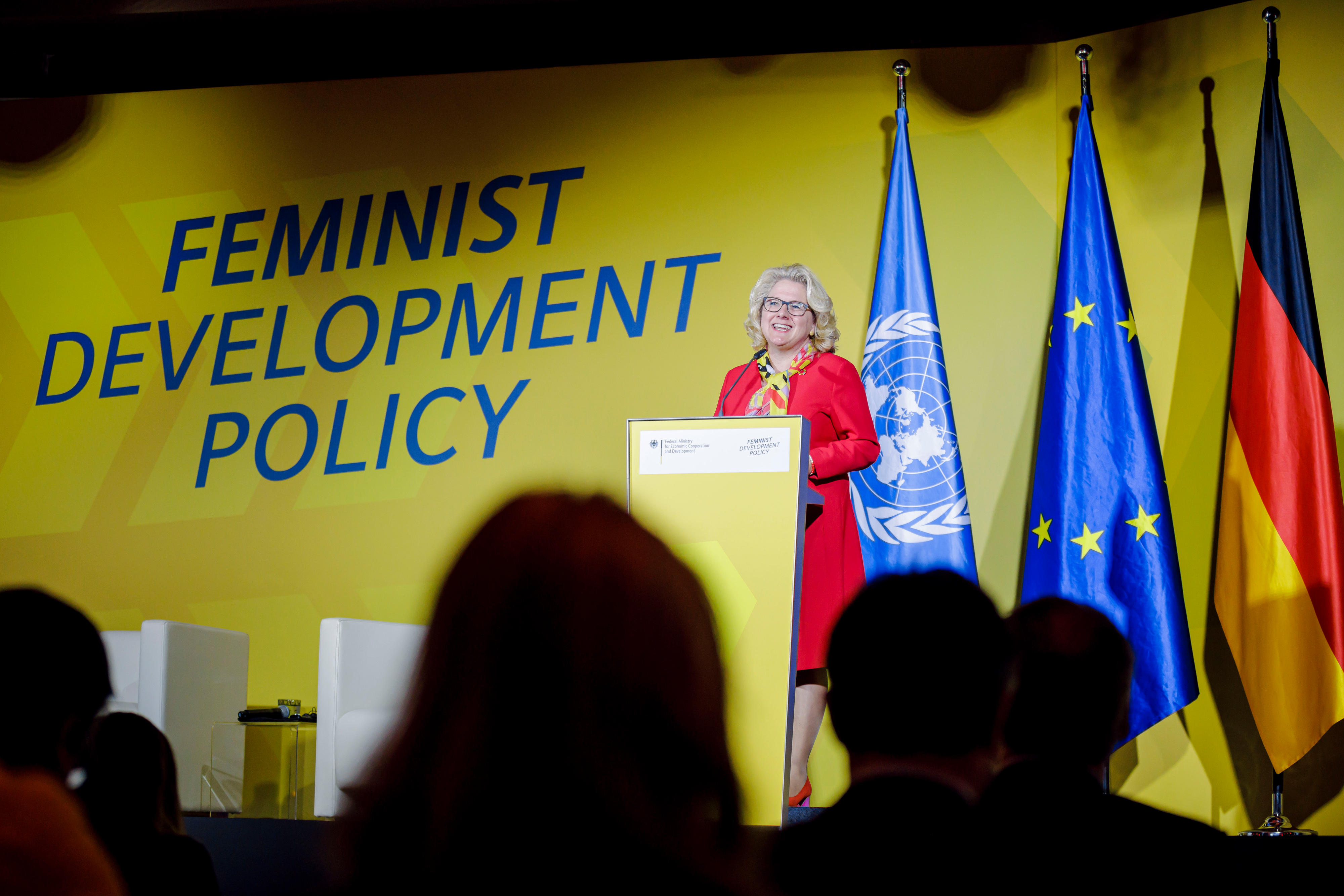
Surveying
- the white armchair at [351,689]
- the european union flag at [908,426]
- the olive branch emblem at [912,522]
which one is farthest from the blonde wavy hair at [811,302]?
the white armchair at [351,689]

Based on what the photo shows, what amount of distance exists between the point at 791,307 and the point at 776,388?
0.28m

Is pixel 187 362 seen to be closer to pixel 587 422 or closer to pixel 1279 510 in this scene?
pixel 587 422

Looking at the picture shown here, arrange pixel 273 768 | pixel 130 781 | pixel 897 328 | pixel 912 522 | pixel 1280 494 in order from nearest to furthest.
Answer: pixel 130 781 < pixel 1280 494 < pixel 912 522 < pixel 897 328 < pixel 273 768

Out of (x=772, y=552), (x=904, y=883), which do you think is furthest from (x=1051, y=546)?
(x=904, y=883)

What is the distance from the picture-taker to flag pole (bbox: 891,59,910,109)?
14.0 feet

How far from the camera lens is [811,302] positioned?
147 inches

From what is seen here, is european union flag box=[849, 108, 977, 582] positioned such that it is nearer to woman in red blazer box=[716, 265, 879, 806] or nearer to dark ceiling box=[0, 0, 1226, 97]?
woman in red blazer box=[716, 265, 879, 806]

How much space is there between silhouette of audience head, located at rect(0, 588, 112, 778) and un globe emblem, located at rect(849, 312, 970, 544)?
3.11 meters

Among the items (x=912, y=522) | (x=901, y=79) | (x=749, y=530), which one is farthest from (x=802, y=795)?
(x=901, y=79)

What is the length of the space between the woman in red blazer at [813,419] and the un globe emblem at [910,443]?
0.29 metres

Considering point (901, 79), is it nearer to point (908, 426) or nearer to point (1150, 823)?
point (908, 426)

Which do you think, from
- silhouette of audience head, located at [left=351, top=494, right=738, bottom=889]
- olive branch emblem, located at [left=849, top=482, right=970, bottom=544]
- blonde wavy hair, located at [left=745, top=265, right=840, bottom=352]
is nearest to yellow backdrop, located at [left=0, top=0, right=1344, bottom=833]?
olive branch emblem, located at [left=849, top=482, right=970, bottom=544]

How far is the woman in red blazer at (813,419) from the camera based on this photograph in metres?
3.34

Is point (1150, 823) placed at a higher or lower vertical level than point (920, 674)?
lower
